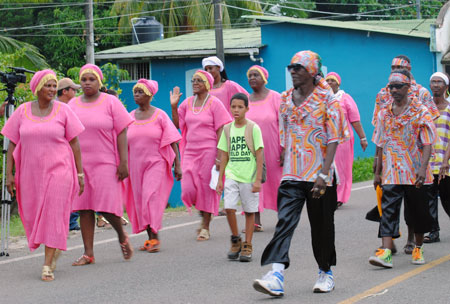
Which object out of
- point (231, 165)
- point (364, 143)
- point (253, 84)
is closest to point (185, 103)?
point (253, 84)

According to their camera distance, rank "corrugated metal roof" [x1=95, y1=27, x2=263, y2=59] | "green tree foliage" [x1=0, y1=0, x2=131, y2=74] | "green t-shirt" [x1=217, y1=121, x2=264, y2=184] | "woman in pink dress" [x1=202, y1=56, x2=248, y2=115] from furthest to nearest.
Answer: "green tree foliage" [x1=0, y1=0, x2=131, y2=74], "corrugated metal roof" [x1=95, y1=27, x2=263, y2=59], "woman in pink dress" [x1=202, y1=56, x2=248, y2=115], "green t-shirt" [x1=217, y1=121, x2=264, y2=184]

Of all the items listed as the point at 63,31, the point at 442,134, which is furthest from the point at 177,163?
the point at 63,31

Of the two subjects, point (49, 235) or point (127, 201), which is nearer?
point (49, 235)

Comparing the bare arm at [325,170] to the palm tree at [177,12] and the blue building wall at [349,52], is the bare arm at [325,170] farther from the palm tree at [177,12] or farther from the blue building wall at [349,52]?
the palm tree at [177,12]

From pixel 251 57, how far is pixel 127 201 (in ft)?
50.9

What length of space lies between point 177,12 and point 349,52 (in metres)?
13.7

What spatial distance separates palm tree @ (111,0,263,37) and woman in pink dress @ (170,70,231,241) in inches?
1050

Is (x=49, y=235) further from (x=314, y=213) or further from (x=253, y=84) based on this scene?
(x=253, y=84)

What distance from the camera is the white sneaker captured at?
7340 mm

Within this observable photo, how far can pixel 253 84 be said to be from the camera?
438 inches

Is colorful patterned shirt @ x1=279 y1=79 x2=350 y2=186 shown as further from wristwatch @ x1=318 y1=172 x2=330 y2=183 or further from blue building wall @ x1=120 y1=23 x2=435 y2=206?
blue building wall @ x1=120 y1=23 x2=435 y2=206

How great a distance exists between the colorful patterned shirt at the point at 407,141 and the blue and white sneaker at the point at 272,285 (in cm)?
203

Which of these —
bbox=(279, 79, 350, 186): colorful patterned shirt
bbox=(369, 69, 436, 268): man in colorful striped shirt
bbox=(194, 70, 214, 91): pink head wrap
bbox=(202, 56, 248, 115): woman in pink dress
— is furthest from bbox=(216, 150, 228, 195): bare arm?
bbox=(202, 56, 248, 115): woman in pink dress

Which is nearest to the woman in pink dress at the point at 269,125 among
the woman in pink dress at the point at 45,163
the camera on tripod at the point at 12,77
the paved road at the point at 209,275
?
the paved road at the point at 209,275
